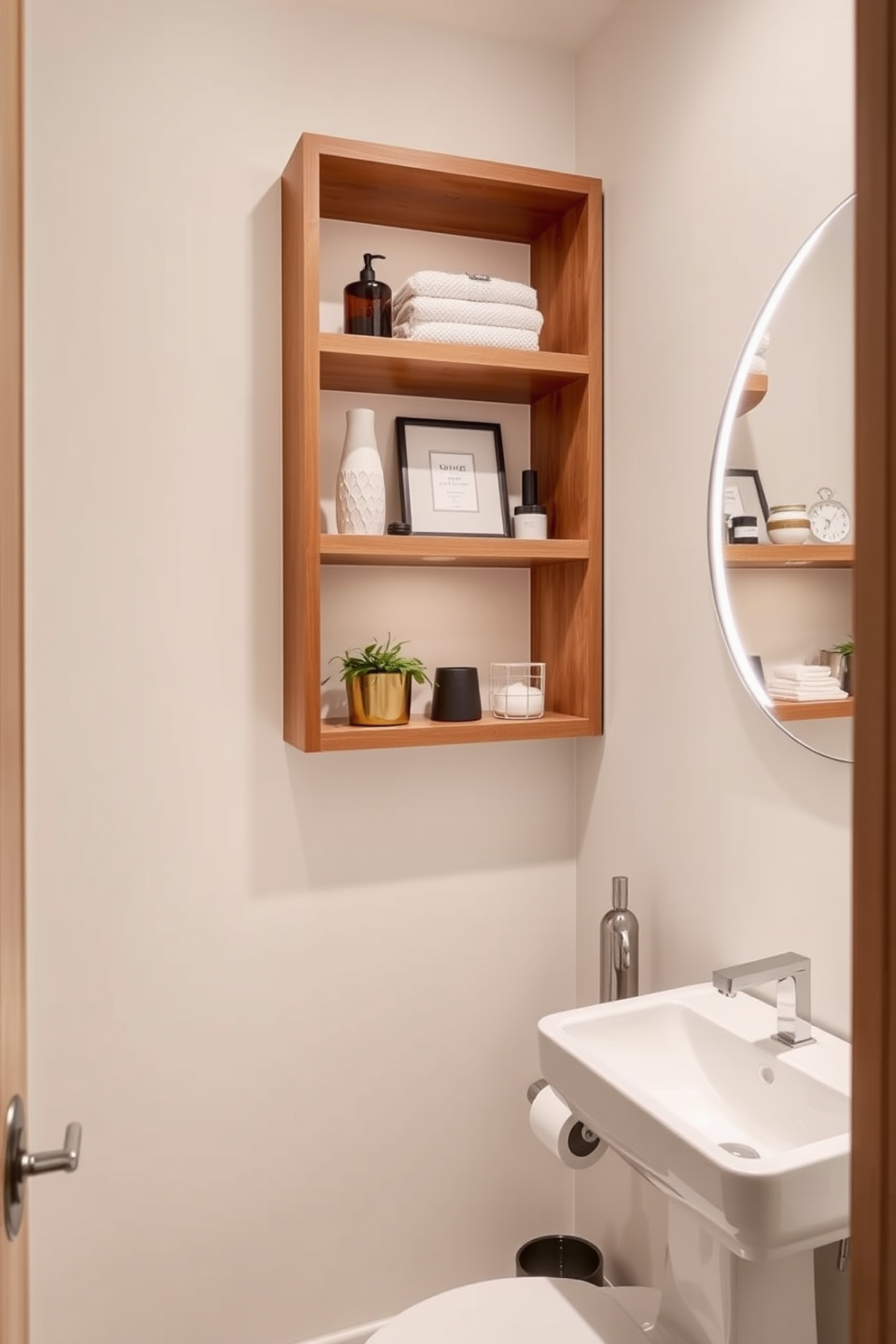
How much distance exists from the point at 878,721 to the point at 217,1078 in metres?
1.66

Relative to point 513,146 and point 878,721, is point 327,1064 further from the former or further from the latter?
point 513,146

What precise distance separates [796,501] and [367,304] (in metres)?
0.84

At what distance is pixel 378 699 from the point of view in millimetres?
1767

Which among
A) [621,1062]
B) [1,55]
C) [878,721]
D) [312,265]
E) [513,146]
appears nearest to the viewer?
[878,721]

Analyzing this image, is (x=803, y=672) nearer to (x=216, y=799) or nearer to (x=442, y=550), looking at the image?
(x=442, y=550)

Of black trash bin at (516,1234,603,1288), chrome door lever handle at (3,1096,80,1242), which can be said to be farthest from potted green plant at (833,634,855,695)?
black trash bin at (516,1234,603,1288)

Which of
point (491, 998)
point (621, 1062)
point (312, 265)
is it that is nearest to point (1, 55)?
point (312, 265)

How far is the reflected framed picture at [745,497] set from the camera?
1.45 metres

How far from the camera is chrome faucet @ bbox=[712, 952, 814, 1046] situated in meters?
1.34

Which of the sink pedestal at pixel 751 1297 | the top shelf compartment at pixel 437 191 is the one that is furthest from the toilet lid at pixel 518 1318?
the top shelf compartment at pixel 437 191

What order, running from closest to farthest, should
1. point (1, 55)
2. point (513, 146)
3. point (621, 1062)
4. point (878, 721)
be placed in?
point (878, 721)
point (1, 55)
point (621, 1062)
point (513, 146)

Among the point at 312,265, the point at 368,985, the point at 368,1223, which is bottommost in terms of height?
the point at 368,1223

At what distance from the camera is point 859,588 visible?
0.48m

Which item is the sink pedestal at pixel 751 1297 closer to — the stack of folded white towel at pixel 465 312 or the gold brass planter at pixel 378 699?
the gold brass planter at pixel 378 699
